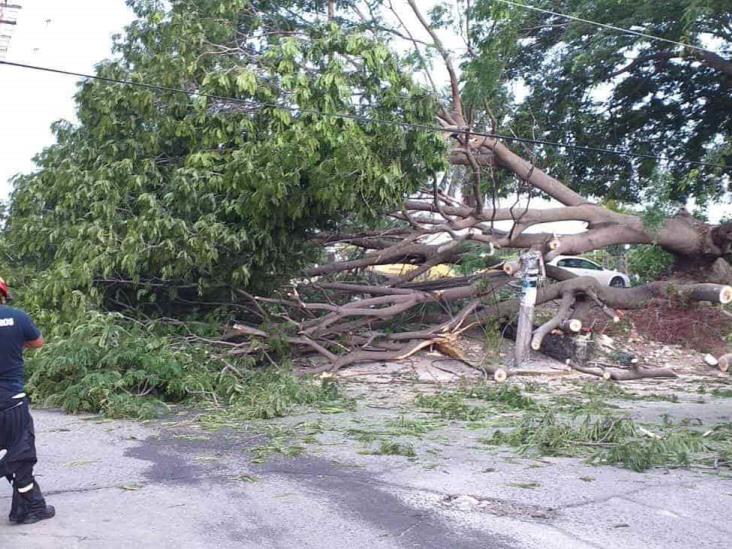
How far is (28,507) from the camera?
4820 millimetres

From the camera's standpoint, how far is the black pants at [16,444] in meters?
4.64

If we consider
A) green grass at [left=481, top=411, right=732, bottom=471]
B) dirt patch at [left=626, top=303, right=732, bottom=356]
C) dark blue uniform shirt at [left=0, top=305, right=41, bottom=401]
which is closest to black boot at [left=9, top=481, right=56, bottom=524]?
dark blue uniform shirt at [left=0, top=305, right=41, bottom=401]

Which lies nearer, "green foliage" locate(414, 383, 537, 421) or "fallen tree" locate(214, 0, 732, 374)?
"green foliage" locate(414, 383, 537, 421)

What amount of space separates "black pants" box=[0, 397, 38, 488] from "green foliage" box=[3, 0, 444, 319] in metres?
5.72

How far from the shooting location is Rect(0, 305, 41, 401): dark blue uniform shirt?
474cm

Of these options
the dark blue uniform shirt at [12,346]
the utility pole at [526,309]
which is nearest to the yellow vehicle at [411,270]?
the utility pole at [526,309]

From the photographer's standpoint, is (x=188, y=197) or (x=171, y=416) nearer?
(x=171, y=416)

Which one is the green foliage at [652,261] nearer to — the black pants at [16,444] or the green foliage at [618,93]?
the green foliage at [618,93]

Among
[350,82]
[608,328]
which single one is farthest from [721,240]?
[350,82]

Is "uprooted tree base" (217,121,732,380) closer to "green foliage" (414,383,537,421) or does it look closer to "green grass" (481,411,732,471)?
"green foliage" (414,383,537,421)

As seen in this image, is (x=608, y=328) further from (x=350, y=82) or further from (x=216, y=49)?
(x=216, y=49)

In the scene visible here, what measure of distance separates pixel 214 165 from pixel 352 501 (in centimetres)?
645

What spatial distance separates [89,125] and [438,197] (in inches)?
227

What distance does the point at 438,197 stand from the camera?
13.3 metres
